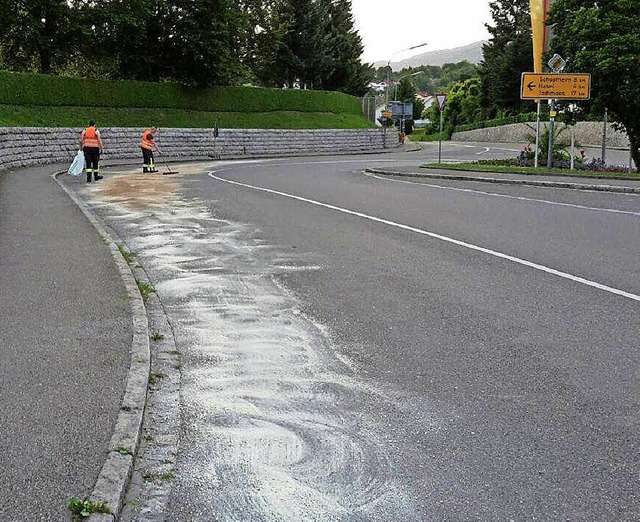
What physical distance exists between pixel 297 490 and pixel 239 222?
32.2 ft

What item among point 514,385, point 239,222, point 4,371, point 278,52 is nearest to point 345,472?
point 514,385

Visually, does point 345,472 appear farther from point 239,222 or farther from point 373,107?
point 373,107

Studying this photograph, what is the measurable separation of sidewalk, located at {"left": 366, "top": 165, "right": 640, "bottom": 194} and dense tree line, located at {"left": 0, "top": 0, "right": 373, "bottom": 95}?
1989 centimetres

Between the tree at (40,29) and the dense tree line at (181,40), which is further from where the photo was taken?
the dense tree line at (181,40)

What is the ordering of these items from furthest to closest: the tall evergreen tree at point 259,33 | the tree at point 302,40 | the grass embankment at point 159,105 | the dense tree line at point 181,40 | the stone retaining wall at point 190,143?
the tree at point 302,40 < the tall evergreen tree at point 259,33 < the dense tree line at point 181,40 < the grass embankment at point 159,105 < the stone retaining wall at point 190,143

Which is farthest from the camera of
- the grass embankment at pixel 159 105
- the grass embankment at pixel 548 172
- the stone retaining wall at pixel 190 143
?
the grass embankment at pixel 159 105

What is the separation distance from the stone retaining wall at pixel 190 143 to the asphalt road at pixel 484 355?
20255mm

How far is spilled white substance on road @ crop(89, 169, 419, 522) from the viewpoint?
11.3 ft

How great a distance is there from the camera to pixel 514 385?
16.2ft

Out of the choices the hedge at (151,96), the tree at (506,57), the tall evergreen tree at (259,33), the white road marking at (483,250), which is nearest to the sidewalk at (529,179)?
the white road marking at (483,250)

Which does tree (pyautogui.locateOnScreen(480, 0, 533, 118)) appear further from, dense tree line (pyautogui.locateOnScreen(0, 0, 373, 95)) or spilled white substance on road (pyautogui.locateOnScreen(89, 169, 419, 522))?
spilled white substance on road (pyautogui.locateOnScreen(89, 169, 419, 522))

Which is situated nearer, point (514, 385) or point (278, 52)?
point (514, 385)

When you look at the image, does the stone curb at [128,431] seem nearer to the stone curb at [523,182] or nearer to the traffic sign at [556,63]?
the stone curb at [523,182]

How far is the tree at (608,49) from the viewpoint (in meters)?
23.7
